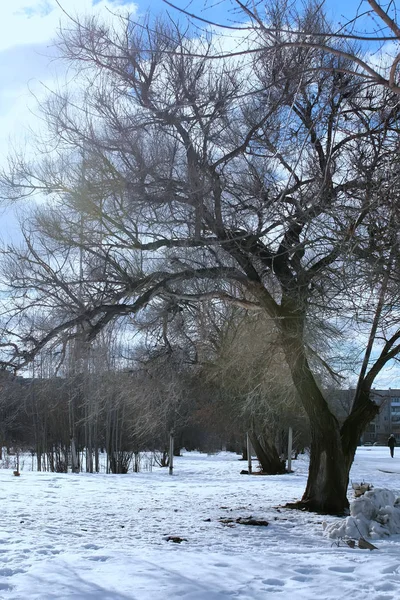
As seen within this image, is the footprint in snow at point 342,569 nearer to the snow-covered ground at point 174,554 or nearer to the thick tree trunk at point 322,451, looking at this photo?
the snow-covered ground at point 174,554

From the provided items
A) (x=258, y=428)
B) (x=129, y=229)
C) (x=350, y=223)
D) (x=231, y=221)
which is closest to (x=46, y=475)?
(x=258, y=428)

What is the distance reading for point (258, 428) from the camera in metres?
24.5

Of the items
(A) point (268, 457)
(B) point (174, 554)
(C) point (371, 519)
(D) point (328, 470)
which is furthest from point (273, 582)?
(A) point (268, 457)

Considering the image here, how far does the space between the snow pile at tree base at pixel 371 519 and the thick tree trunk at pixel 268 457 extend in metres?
15.4

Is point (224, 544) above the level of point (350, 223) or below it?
below

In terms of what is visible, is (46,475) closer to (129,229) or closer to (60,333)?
(60,333)

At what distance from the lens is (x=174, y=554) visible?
7.07m

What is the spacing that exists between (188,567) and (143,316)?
6.93 metres

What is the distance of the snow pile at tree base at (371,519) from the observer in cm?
882

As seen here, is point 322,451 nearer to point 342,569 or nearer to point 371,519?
point 371,519

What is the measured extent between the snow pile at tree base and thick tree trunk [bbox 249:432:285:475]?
15366 millimetres

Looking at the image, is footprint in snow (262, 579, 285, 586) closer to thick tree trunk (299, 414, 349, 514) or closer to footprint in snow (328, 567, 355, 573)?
footprint in snow (328, 567, 355, 573)

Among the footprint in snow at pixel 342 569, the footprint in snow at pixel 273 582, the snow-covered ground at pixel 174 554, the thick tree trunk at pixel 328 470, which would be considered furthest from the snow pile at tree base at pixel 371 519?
the footprint in snow at pixel 273 582

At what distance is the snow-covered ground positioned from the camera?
5.43 meters
